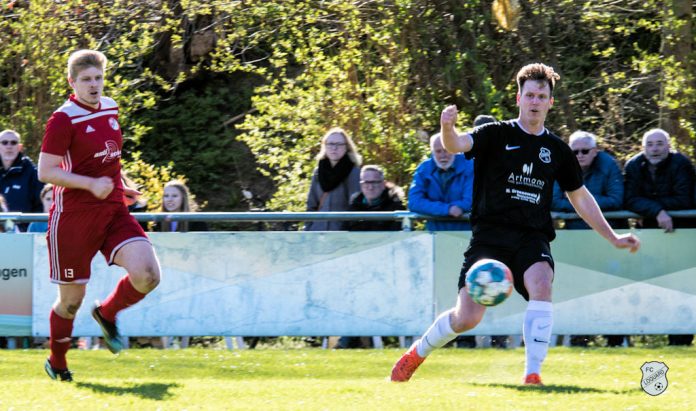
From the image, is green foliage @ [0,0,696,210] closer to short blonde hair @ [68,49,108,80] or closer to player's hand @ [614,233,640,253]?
player's hand @ [614,233,640,253]

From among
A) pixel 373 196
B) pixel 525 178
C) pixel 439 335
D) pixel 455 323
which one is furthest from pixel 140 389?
pixel 373 196

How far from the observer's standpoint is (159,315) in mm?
10445

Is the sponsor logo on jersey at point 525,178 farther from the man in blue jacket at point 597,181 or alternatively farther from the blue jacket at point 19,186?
the blue jacket at point 19,186

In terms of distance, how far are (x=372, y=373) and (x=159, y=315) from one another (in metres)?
2.66

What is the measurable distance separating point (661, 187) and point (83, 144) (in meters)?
5.28

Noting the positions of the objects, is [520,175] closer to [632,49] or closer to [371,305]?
[371,305]

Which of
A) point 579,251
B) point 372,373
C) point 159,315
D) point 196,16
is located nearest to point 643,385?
point 372,373

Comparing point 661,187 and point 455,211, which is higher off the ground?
point 661,187

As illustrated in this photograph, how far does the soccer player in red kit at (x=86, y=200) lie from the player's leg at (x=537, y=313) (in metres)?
2.26

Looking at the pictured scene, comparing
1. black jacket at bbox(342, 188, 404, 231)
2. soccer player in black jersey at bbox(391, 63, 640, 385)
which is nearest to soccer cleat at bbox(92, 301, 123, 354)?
soccer player in black jersey at bbox(391, 63, 640, 385)

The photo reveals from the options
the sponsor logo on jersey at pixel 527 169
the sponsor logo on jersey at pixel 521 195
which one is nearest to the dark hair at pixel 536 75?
the sponsor logo on jersey at pixel 527 169

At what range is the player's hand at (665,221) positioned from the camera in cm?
1016

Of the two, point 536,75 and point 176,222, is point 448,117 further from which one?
point 176,222

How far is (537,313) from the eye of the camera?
22.9 feet
